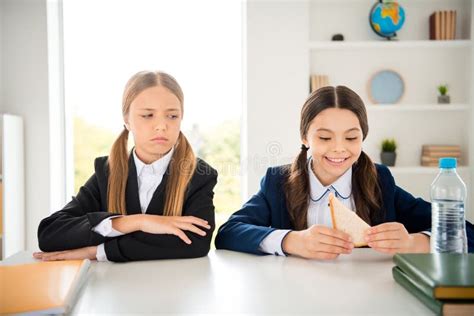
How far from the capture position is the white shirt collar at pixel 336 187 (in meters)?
1.77

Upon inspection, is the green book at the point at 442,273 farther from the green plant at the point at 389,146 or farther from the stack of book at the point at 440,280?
the green plant at the point at 389,146

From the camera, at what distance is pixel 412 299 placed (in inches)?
42.3

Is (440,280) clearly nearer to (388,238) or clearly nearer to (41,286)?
(388,238)

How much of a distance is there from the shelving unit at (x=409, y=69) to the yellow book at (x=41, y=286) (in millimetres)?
3064

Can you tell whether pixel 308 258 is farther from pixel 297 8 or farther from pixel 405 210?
pixel 297 8

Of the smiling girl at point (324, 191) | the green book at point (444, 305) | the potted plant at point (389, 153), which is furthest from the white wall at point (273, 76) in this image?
the green book at point (444, 305)

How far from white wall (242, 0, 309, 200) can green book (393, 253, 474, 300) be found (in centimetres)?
265

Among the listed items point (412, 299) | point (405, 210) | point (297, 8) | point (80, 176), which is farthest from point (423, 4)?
point (412, 299)

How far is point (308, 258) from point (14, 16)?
3204 mm

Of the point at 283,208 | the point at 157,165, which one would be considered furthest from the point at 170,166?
the point at 283,208

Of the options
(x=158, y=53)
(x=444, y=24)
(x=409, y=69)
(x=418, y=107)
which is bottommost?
(x=418, y=107)

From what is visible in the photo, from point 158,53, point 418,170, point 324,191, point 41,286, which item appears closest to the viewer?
point 41,286

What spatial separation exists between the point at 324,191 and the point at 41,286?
985mm

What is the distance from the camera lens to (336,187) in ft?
5.80
